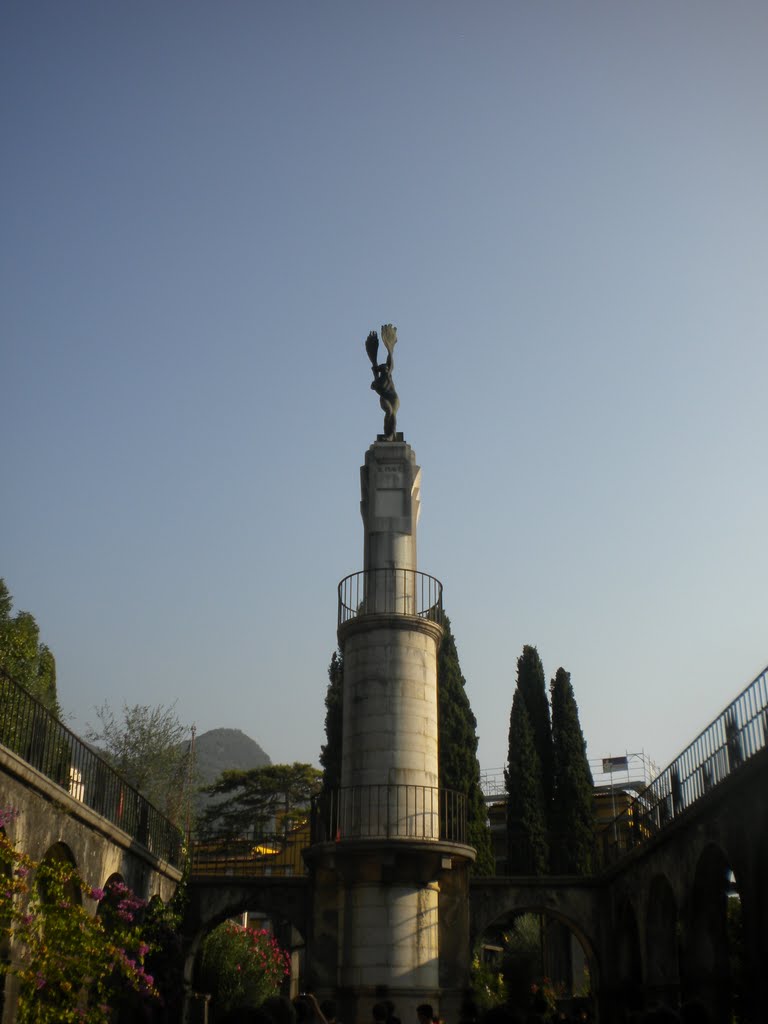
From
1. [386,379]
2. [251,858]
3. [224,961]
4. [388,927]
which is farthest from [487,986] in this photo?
[386,379]

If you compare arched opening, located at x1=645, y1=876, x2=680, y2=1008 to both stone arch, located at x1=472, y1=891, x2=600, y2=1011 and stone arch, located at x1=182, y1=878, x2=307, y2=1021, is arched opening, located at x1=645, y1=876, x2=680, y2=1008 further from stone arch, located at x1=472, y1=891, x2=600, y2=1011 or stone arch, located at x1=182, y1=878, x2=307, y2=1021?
stone arch, located at x1=182, y1=878, x2=307, y2=1021

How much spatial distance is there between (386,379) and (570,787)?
20444 mm

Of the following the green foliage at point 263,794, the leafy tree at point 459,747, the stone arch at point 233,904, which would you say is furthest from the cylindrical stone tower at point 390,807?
the green foliage at point 263,794

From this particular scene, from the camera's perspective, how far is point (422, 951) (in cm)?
2155

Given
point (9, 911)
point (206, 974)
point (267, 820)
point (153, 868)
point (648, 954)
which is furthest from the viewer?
point (267, 820)

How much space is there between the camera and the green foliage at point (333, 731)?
38094mm

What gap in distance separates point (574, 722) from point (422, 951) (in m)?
22.0

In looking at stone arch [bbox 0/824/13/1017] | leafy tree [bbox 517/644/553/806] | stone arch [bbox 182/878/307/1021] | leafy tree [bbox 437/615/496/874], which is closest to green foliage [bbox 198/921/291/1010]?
stone arch [bbox 182/878/307/1021]

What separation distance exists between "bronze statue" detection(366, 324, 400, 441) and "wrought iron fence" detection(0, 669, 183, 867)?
10.3m

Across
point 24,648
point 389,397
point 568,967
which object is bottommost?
point 568,967

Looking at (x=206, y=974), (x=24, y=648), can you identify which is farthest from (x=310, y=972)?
(x=24, y=648)

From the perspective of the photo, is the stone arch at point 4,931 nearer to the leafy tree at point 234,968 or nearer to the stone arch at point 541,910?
the stone arch at point 541,910

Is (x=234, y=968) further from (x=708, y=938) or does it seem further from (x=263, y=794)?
(x=263, y=794)

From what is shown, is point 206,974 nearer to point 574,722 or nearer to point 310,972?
point 310,972
